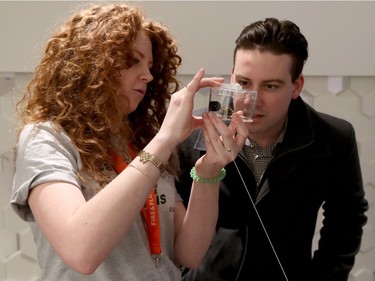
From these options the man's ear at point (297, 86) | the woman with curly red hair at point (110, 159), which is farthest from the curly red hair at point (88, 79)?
the man's ear at point (297, 86)

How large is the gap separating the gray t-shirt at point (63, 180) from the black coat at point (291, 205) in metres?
0.31

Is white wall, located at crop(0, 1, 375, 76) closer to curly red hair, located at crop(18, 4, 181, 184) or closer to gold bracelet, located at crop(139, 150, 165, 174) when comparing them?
curly red hair, located at crop(18, 4, 181, 184)

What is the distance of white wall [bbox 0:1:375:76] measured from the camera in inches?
61.9

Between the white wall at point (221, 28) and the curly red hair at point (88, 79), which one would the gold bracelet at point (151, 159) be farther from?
the white wall at point (221, 28)

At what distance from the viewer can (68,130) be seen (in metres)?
0.93

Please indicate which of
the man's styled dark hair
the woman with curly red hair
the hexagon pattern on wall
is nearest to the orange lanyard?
the woman with curly red hair

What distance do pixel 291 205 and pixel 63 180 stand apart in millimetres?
672

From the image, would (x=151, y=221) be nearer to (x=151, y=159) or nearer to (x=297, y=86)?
(x=151, y=159)

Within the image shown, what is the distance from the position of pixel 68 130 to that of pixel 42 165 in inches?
4.7

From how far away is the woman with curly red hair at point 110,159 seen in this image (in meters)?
0.79

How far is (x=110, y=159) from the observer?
0.95 m

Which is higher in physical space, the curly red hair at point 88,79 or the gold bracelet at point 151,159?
the curly red hair at point 88,79

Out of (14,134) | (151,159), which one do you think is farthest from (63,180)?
(14,134)

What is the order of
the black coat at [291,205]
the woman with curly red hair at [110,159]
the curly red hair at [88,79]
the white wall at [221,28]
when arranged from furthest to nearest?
the white wall at [221,28]
the black coat at [291,205]
the curly red hair at [88,79]
the woman with curly red hair at [110,159]
